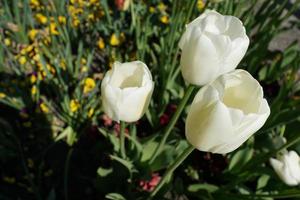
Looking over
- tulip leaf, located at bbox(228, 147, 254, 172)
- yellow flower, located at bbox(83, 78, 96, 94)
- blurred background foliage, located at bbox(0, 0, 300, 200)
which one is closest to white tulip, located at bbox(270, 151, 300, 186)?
blurred background foliage, located at bbox(0, 0, 300, 200)

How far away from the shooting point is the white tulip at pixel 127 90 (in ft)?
2.15

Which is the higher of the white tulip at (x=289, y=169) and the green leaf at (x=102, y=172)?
the white tulip at (x=289, y=169)

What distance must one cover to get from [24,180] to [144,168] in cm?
50

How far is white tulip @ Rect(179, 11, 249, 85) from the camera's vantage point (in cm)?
59

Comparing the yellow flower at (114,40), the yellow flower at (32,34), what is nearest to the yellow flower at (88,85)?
the yellow flower at (114,40)

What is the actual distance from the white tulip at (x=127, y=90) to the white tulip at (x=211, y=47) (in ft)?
0.27

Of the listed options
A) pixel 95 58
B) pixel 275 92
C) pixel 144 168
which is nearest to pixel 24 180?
pixel 144 168

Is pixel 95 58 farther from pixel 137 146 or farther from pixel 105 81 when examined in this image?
pixel 105 81

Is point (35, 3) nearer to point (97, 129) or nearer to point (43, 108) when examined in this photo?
point (43, 108)

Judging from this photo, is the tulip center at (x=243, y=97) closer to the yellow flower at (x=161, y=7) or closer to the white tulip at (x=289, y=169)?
the white tulip at (x=289, y=169)

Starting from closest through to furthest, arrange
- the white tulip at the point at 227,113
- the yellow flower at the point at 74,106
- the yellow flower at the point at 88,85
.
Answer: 1. the white tulip at the point at 227,113
2. the yellow flower at the point at 74,106
3. the yellow flower at the point at 88,85

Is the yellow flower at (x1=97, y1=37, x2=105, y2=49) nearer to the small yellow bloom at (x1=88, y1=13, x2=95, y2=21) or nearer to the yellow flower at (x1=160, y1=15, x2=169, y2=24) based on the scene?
the small yellow bloom at (x1=88, y1=13, x2=95, y2=21)

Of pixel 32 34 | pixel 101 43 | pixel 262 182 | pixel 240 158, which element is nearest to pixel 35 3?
pixel 32 34

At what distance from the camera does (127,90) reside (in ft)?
2.15
